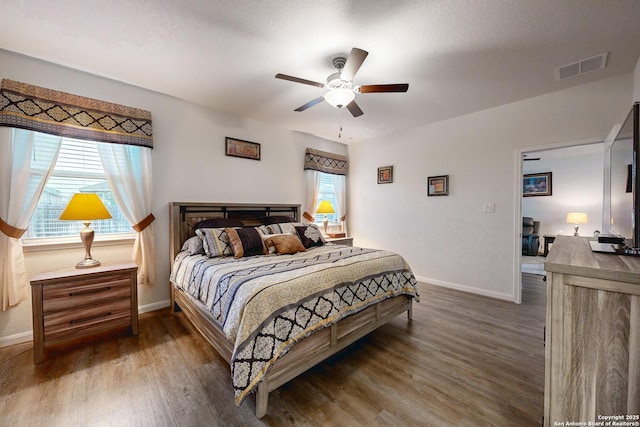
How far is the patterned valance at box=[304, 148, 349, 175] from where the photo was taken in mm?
4633

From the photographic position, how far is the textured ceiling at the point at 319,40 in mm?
1761

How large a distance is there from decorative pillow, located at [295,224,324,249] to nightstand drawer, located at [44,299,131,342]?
1897 millimetres

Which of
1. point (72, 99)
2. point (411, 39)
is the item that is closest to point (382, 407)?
point (411, 39)

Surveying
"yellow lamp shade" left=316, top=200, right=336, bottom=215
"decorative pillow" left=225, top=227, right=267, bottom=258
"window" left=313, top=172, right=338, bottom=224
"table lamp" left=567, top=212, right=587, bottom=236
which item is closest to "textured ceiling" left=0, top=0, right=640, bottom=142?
"decorative pillow" left=225, top=227, right=267, bottom=258

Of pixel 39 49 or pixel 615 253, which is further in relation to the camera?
pixel 39 49

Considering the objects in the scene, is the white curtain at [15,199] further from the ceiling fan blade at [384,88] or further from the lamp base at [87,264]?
the ceiling fan blade at [384,88]

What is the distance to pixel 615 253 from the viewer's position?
1237 millimetres

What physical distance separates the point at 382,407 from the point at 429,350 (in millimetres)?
849

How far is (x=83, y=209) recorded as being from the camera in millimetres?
2266

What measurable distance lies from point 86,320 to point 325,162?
3.96m

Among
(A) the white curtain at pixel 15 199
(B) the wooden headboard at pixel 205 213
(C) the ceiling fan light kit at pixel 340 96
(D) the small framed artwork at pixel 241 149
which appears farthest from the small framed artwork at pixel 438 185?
(A) the white curtain at pixel 15 199

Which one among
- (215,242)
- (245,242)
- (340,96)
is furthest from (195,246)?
(340,96)

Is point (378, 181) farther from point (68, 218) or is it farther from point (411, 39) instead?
point (68, 218)

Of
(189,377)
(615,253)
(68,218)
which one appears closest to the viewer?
(615,253)
